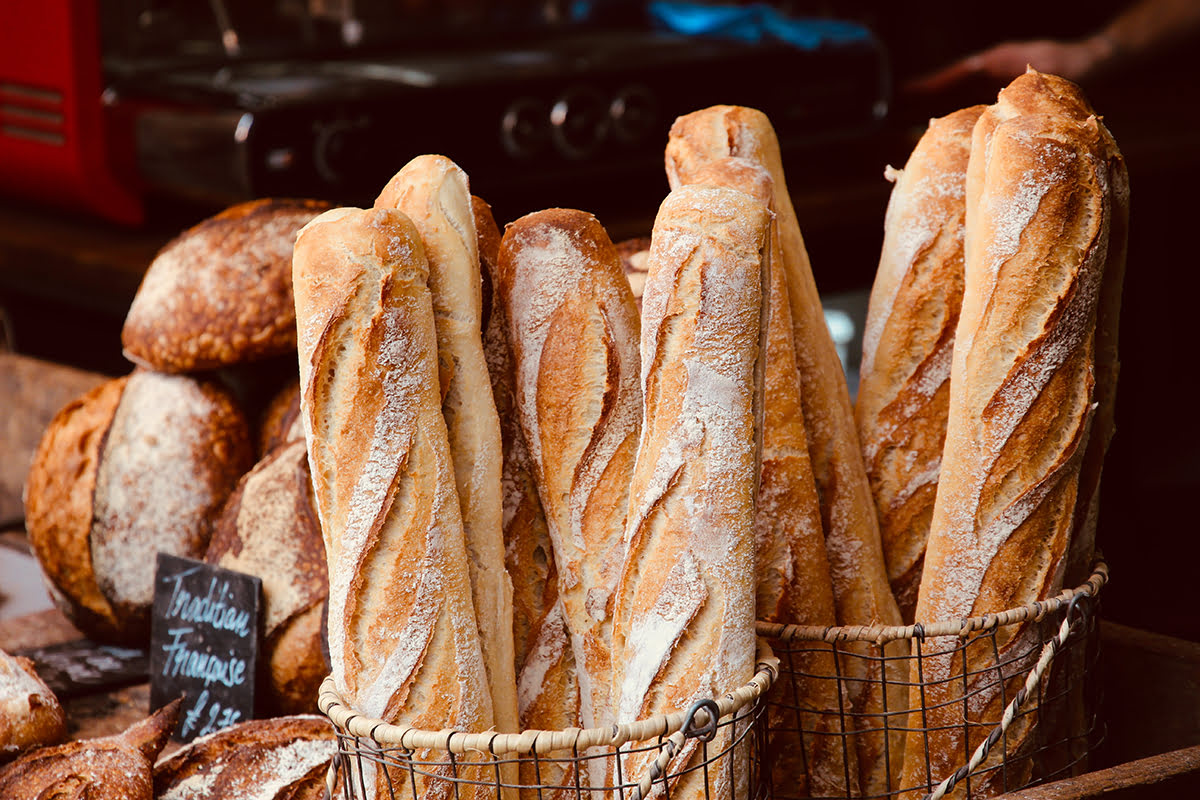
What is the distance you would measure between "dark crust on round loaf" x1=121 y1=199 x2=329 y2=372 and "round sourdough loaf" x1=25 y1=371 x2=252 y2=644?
0.16 feet

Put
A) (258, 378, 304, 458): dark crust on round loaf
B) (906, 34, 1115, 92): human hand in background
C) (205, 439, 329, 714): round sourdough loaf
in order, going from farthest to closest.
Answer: (906, 34, 1115, 92): human hand in background
(258, 378, 304, 458): dark crust on round loaf
(205, 439, 329, 714): round sourdough loaf

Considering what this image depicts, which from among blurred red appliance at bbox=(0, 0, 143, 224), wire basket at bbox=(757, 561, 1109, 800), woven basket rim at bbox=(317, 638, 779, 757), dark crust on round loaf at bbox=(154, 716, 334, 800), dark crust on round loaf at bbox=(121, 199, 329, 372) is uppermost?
blurred red appliance at bbox=(0, 0, 143, 224)

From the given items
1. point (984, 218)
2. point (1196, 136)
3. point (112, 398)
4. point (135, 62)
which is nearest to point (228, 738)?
point (112, 398)

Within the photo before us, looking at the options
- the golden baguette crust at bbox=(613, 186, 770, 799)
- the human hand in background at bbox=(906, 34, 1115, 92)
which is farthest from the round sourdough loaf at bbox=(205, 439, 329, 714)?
the human hand in background at bbox=(906, 34, 1115, 92)

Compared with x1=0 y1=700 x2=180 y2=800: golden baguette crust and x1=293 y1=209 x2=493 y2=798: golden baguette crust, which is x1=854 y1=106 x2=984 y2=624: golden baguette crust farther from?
x1=0 y1=700 x2=180 y2=800: golden baguette crust

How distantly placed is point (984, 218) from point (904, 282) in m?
0.14

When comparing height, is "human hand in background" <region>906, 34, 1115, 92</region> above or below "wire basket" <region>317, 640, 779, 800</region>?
above

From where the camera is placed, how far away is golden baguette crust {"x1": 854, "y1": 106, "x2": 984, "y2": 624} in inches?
Result: 41.3

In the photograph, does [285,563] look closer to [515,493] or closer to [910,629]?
[515,493]

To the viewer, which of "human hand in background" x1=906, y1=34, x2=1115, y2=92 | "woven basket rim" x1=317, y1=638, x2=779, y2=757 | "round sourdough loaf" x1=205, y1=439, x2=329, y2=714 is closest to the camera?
"woven basket rim" x1=317, y1=638, x2=779, y2=757

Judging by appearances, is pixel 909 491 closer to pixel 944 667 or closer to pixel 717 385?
pixel 944 667

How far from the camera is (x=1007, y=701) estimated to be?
966 millimetres

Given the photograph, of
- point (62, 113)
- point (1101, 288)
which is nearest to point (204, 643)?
point (1101, 288)

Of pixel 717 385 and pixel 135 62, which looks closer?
pixel 717 385
